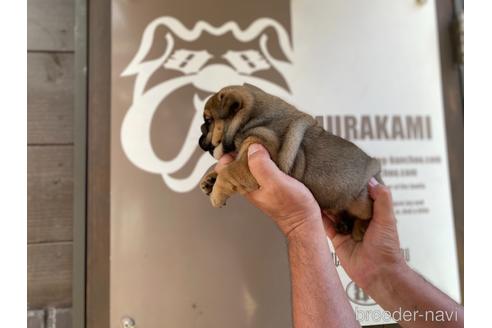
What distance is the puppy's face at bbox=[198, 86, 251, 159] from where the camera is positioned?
96cm

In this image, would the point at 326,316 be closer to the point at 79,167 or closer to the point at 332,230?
the point at 332,230

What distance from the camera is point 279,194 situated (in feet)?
2.94

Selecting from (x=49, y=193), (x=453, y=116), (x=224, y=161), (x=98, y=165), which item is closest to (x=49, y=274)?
(x=49, y=193)

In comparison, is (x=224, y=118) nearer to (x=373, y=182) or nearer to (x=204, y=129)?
(x=204, y=129)

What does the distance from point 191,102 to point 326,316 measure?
73cm

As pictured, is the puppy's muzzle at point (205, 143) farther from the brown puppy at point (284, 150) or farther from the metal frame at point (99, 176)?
the metal frame at point (99, 176)

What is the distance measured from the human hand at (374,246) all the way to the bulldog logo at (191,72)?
42 centimetres

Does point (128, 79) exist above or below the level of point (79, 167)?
above

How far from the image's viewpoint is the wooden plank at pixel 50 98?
3.64 feet

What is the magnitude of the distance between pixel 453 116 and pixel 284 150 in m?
0.72

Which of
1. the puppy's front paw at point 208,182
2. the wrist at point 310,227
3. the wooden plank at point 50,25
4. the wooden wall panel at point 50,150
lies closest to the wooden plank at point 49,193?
the wooden wall panel at point 50,150

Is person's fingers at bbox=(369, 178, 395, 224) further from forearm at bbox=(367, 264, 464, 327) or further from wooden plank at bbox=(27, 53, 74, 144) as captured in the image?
wooden plank at bbox=(27, 53, 74, 144)
